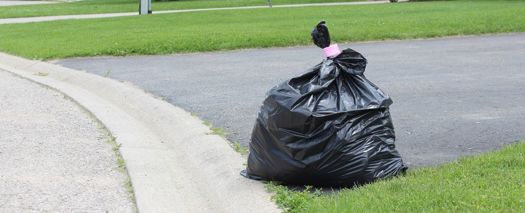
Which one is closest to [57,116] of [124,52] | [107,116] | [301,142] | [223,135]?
[107,116]

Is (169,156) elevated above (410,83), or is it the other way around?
(169,156)

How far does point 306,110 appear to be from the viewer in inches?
215

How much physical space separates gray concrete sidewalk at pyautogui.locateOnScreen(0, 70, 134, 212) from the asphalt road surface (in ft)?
3.87

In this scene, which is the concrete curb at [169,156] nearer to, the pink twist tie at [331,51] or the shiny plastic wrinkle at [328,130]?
the shiny plastic wrinkle at [328,130]

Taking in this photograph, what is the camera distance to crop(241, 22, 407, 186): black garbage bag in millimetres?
5445

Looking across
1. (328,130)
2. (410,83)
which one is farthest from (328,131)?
(410,83)

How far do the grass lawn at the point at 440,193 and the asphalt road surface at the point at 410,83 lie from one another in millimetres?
665

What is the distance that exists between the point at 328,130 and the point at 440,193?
86 cm

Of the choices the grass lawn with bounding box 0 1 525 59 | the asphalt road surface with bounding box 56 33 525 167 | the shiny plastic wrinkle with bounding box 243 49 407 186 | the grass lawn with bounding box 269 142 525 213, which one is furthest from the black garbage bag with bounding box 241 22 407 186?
the grass lawn with bounding box 0 1 525 59

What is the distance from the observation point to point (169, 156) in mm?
7426

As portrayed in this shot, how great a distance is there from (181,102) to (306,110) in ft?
15.3

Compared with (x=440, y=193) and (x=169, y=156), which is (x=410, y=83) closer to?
(x=169, y=156)

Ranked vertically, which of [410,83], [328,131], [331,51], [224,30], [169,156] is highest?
[331,51]

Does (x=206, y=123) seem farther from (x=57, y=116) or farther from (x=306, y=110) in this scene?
(x=306, y=110)
